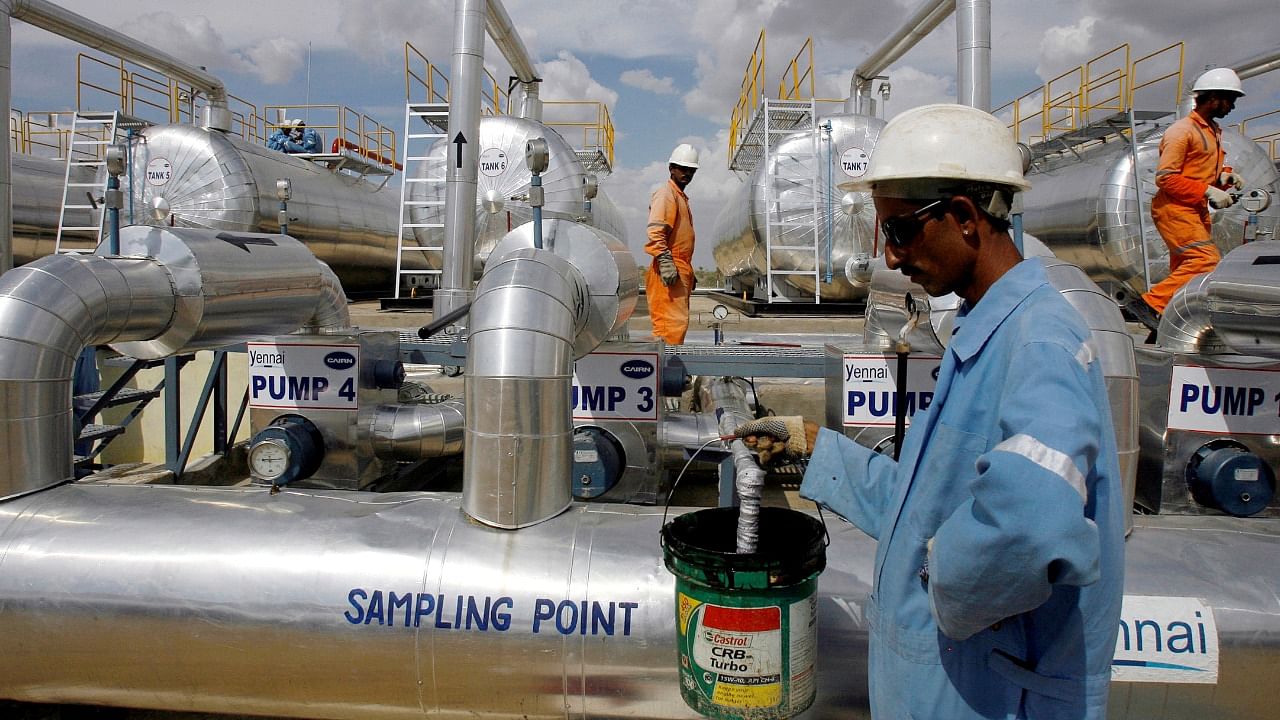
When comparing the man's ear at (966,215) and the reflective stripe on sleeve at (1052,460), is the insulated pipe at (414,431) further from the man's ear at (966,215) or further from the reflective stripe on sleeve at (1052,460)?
the reflective stripe on sleeve at (1052,460)

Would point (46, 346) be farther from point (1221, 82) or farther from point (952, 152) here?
point (1221, 82)

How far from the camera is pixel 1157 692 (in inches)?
97.8

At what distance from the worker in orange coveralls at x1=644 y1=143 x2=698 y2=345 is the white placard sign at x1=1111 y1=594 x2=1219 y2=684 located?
3.96 m

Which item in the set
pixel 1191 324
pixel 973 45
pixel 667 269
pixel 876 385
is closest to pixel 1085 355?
pixel 876 385

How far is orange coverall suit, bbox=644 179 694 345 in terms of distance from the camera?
620 centimetres

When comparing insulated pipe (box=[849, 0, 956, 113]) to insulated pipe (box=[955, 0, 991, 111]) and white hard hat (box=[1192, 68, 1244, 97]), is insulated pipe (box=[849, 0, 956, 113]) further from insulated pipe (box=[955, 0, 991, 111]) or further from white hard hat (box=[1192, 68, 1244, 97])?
white hard hat (box=[1192, 68, 1244, 97])

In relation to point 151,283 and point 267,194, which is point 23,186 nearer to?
point 267,194

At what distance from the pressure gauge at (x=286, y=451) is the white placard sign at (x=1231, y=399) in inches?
188

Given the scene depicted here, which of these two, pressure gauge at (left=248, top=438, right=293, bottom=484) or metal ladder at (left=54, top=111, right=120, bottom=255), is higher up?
metal ladder at (left=54, top=111, right=120, bottom=255)

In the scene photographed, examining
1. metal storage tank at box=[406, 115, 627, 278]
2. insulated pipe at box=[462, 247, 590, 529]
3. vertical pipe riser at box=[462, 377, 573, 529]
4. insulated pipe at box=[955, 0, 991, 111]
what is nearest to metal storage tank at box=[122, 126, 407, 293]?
metal storage tank at box=[406, 115, 627, 278]

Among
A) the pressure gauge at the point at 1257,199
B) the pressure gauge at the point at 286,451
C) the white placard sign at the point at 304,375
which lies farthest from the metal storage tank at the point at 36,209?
the pressure gauge at the point at 1257,199

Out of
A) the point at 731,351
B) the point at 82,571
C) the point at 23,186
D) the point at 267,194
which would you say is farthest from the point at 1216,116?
the point at 23,186

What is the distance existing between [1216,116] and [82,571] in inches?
286

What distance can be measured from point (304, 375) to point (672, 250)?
121 inches
